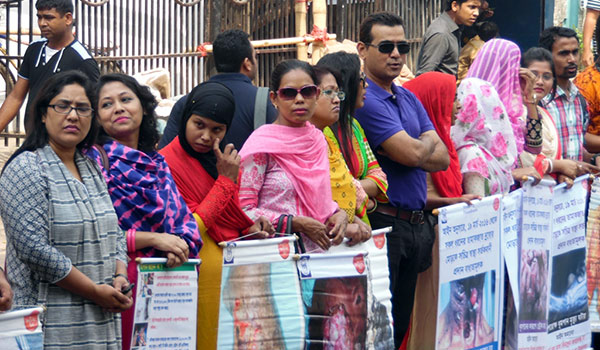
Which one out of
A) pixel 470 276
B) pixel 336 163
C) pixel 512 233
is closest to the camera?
pixel 336 163

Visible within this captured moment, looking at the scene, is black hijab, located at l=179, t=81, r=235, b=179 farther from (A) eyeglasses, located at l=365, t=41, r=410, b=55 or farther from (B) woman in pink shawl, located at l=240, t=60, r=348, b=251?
(A) eyeglasses, located at l=365, t=41, r=410, b=55

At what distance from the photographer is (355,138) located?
555 centimetres

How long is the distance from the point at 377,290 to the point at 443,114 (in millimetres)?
1391

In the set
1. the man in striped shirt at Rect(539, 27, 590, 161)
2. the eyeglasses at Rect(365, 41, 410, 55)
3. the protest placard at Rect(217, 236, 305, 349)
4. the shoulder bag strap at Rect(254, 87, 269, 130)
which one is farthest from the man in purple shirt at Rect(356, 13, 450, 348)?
the man in striped shirt at Rect(539, 27, 590, 161)

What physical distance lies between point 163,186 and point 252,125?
52.6 inches

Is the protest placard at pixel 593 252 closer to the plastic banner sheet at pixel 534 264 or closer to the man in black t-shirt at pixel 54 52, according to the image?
the plastic banner sheet at pixel 534 264

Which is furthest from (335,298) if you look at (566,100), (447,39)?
(447,39)

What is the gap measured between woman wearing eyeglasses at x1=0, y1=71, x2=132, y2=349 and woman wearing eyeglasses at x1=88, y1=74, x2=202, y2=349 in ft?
0.60

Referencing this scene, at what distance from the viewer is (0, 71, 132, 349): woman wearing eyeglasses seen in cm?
380

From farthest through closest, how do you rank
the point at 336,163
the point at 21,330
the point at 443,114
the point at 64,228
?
the point at 443,114
the point at 336,163
the point at 64,228
the point at 21,330

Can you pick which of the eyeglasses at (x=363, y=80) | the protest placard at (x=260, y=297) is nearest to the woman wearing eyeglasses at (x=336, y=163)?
the eyeglasses at (x=363, y=80)

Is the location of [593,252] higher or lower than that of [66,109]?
lower

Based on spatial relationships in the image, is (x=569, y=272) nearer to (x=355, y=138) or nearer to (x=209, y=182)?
(x=355, y=138)

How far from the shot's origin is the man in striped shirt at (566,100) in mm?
7383
